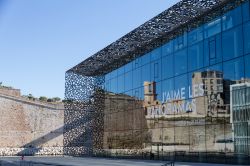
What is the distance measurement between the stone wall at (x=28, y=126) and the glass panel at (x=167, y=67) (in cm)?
2422

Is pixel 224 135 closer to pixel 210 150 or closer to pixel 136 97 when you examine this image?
pixel 210 150

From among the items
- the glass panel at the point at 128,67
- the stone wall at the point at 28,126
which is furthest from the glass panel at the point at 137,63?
the stone wall at the point at 28,126

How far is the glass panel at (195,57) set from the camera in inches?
1024

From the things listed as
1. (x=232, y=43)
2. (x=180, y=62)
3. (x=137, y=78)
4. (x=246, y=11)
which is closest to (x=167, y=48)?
(x=180, y=62)

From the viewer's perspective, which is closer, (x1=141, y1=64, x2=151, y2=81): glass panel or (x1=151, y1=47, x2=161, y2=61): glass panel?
(x1=151, y1=47, x2=161, y2=61): glass panel

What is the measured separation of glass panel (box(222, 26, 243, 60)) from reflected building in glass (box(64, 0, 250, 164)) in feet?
0.17

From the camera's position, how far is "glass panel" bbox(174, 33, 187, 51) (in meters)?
27.8

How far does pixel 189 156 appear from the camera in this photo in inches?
1031

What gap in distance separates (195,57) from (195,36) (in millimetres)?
1312

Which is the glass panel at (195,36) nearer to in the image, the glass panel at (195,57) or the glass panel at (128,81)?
the glass panel at (195,57)

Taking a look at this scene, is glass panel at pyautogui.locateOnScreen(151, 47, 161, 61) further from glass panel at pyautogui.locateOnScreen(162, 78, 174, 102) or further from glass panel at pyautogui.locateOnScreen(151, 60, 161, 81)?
glass panel at pyautogui.locateOnScreen(162, 78, 174, 102)

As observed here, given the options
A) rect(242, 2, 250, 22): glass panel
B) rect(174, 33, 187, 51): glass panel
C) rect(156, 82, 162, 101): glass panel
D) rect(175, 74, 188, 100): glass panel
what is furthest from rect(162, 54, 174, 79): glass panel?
rect(242, 2, 250, 22): glass panel

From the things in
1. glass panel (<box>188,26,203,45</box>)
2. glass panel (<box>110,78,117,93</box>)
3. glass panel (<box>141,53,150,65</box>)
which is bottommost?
glass panel (<box>110,78,117,93</box>)

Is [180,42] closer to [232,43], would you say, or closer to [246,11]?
[232,43]
